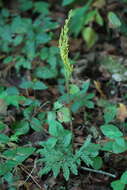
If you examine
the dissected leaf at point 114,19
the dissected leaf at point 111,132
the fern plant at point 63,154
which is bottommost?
the fern plant at point 63,154

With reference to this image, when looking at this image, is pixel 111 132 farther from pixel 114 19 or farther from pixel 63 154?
pixel 114 19

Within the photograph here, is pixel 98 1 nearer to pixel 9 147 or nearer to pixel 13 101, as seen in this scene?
pixel 13 101

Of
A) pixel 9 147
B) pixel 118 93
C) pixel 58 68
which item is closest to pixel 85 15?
pixel 58 68

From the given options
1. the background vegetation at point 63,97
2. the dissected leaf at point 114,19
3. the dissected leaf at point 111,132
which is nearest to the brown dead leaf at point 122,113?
the background vegetation at point 63,97

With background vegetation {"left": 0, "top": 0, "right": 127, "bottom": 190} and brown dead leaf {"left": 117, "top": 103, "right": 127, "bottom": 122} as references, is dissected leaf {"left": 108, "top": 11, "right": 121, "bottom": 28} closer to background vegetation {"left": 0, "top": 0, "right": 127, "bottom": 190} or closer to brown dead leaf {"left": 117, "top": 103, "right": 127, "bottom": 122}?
background vegetation {"left": 0, "top": 0, "right": 127, "bottom": 190}

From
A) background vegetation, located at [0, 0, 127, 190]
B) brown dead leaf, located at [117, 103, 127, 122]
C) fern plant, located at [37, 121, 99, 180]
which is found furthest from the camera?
brown dead leaf, located at [117, 103, 127, 122]

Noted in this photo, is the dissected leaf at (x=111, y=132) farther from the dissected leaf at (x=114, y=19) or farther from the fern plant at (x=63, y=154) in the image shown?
the dissected leaf at (x=114, y=19)

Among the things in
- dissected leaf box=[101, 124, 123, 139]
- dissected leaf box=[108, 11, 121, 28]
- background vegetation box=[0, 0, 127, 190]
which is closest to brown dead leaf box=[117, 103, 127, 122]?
background vegetation box=[0, 0, 127, 190]

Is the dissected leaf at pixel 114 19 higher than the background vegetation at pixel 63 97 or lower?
higher
